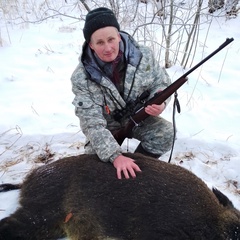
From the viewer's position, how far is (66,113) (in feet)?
16.3

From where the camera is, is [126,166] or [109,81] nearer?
A: [126,166]

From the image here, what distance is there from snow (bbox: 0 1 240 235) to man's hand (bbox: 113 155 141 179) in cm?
102

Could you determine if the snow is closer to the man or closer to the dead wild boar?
the dead wild boar

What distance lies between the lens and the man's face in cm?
300

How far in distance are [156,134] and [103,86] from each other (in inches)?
34.3

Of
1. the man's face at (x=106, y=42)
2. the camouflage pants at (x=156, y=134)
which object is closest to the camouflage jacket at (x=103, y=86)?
the man's face at (x=106, y=42)

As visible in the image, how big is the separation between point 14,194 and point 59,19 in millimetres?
6678

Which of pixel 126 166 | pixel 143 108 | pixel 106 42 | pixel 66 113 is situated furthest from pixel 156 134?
pixel 66 113

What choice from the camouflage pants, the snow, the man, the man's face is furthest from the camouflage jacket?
the snow

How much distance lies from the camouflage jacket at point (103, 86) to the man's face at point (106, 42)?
0.56 ft

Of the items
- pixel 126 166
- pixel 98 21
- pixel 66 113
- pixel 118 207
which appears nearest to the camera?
pixel 118 207

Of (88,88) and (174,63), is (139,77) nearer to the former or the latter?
(88,88)

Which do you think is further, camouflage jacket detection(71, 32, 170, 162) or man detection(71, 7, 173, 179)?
camouflage jacket detection(71, 32, 170, 162)

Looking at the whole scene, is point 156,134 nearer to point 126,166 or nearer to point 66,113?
point 126,166
